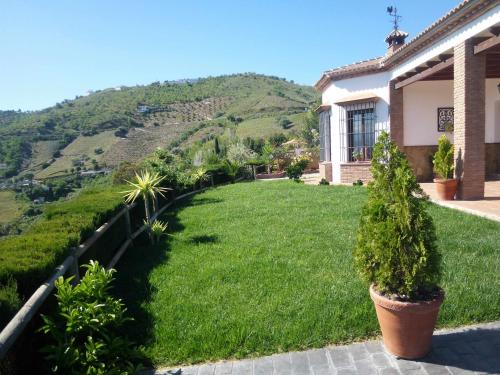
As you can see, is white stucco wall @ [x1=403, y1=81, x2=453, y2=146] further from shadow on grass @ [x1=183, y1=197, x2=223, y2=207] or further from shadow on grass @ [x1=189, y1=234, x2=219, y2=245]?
shadow on grass @ [x1=189, y1=234, x2=219, y2=245]

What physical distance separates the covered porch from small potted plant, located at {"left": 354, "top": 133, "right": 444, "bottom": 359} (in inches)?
214

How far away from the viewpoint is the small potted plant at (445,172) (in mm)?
9164

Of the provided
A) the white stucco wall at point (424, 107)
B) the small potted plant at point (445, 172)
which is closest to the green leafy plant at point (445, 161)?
the small potted plant at point (445, 172)

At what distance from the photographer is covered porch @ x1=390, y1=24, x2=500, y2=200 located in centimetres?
871

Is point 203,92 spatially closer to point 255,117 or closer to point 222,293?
point 255,117

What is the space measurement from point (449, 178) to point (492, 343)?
22.9ft

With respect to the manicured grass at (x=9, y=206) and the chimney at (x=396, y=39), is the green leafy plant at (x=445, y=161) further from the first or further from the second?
the manicured grass at (x=9, y=206)

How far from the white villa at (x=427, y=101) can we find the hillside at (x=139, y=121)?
25.0 m

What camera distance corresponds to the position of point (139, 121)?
206 ft

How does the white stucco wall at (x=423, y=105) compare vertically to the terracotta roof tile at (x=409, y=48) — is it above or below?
below

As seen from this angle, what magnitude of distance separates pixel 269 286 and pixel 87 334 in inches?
81.4

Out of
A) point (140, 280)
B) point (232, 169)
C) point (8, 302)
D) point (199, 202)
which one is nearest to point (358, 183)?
point (199, 202)

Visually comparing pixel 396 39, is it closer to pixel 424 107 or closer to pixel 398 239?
pixel 424 107

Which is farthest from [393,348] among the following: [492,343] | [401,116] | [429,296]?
[401,116]
